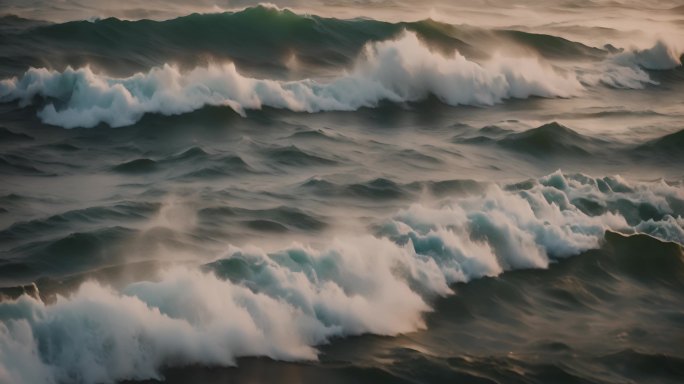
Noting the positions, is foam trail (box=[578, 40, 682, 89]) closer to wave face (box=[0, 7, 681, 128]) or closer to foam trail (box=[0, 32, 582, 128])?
wave face (box=[0, 7, 681, 128])

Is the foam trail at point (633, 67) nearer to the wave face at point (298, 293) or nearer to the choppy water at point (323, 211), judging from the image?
the choppy water at point (323, 211)

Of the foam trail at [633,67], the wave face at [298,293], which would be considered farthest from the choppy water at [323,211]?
the foam trail at [633,67]

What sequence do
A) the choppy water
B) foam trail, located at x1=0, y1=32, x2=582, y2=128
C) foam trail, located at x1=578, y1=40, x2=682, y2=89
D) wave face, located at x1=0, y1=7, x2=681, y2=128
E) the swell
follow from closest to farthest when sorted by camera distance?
the choppy water < foam trail, located at x1=0, y1=32, x2=582, y2=128 < wave face, located at x1=0, y1=7, x2=681, y2=128 < the swell < foam trail, located at x1=578, y1=40, x2=682, y2=89

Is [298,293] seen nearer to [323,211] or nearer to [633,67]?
[323,211]

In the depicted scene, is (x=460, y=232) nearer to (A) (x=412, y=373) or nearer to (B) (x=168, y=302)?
(A) (x=412, y=373)

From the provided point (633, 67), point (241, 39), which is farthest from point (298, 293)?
point (633, 67)

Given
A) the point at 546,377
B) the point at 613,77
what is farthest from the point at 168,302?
the point at 613,77

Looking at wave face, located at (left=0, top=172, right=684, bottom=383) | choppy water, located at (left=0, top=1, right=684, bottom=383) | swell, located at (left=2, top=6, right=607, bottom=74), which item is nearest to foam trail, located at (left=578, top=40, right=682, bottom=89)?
choppy water, located at (left=0, top=1, right=684, bottom=383)
